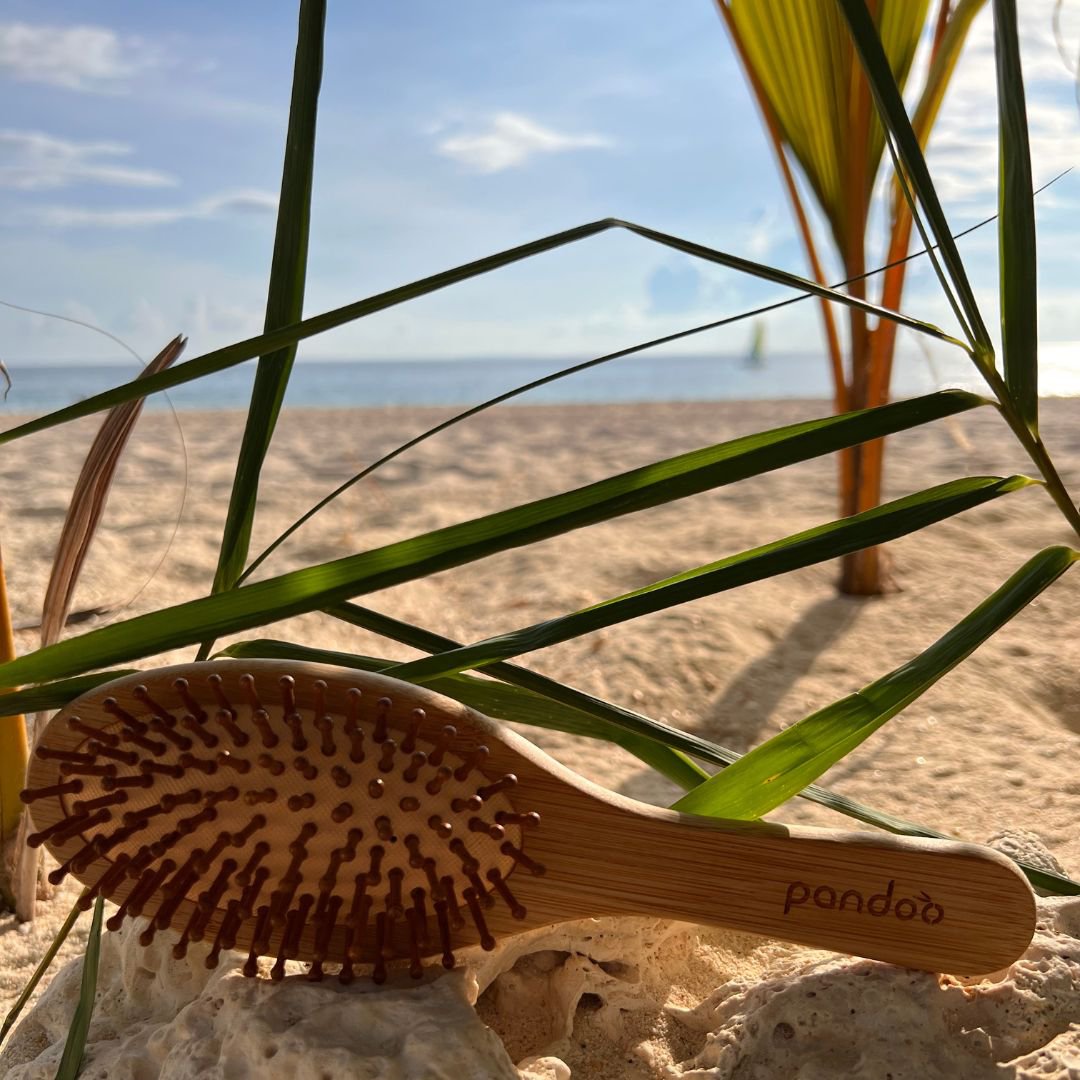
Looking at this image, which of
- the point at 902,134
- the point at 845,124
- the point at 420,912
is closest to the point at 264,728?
the point at 420,912

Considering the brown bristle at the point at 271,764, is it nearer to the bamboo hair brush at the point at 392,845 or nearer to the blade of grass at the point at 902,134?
the bamboo hair brush at the point at 392,845


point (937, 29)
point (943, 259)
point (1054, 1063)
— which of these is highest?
point (937, 29)

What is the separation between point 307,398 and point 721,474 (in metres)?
12.6

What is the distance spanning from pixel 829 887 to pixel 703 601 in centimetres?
111

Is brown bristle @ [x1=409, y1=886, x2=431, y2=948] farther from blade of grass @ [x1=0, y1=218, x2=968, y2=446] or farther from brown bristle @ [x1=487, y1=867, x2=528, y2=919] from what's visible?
blade of grass @ [x1=0, y1=218, x2=968, y2=446]

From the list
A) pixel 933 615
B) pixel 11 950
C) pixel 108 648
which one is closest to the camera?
pixel 108 648

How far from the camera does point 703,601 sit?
164 centimetres

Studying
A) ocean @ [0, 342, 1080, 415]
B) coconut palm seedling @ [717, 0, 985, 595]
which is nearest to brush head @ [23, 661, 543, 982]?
coconut palm seedling @ [717, 0, 985, 595]

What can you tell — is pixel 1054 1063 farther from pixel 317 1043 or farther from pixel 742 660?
pixel 742 660

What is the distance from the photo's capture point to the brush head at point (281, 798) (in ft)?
1.52

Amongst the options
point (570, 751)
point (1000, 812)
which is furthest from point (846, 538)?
point (570, 751)

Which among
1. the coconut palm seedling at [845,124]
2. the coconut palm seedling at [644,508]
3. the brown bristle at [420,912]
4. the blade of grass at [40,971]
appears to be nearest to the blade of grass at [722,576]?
the coconut palm seedling at [644,508]

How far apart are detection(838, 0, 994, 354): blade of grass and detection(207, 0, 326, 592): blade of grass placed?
0.26 m

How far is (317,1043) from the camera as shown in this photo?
1.58ft
